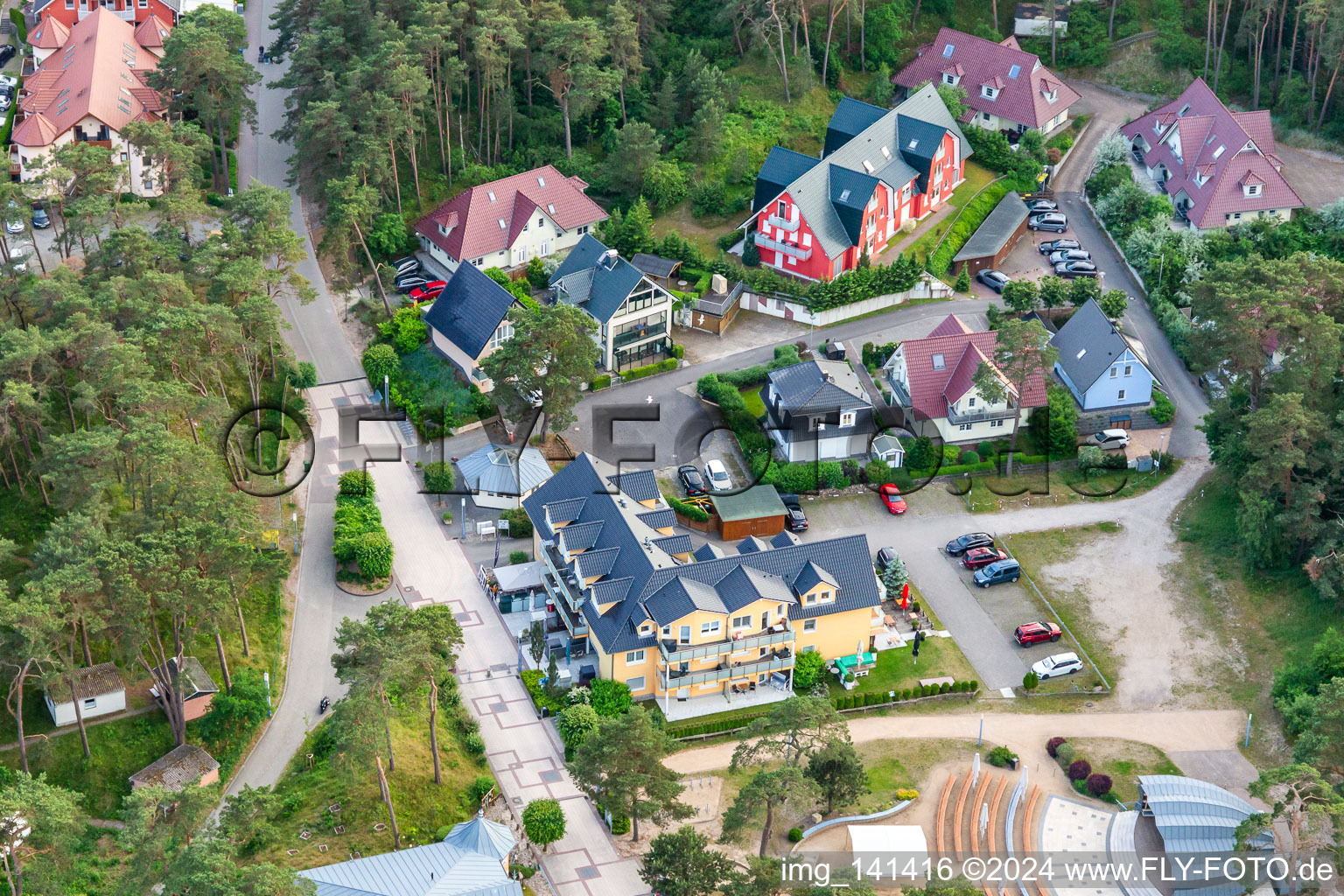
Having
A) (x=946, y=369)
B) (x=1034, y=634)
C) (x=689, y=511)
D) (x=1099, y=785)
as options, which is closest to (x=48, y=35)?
(x=689, y=511)

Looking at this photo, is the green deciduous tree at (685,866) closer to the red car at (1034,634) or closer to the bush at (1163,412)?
the red car at (1034,634)

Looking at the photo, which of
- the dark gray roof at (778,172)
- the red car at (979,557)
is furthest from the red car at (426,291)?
the red car at (979,557)

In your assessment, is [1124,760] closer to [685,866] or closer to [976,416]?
[685,866]

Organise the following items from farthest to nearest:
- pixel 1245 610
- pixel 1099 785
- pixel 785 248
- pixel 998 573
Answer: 1. pixel 785 248
2. pixel 998 573
3. pixel 1245 610
4. pixel 1099 785

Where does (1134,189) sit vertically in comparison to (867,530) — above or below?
above

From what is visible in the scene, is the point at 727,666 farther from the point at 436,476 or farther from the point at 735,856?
the point at 436,476

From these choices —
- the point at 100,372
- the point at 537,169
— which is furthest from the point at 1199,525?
the point at 100,372

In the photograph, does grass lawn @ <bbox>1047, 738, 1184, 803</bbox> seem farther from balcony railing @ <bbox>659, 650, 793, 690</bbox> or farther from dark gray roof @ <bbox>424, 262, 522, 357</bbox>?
dark gray roof @ <bbox>424, 262, 522, 357</bbox>
